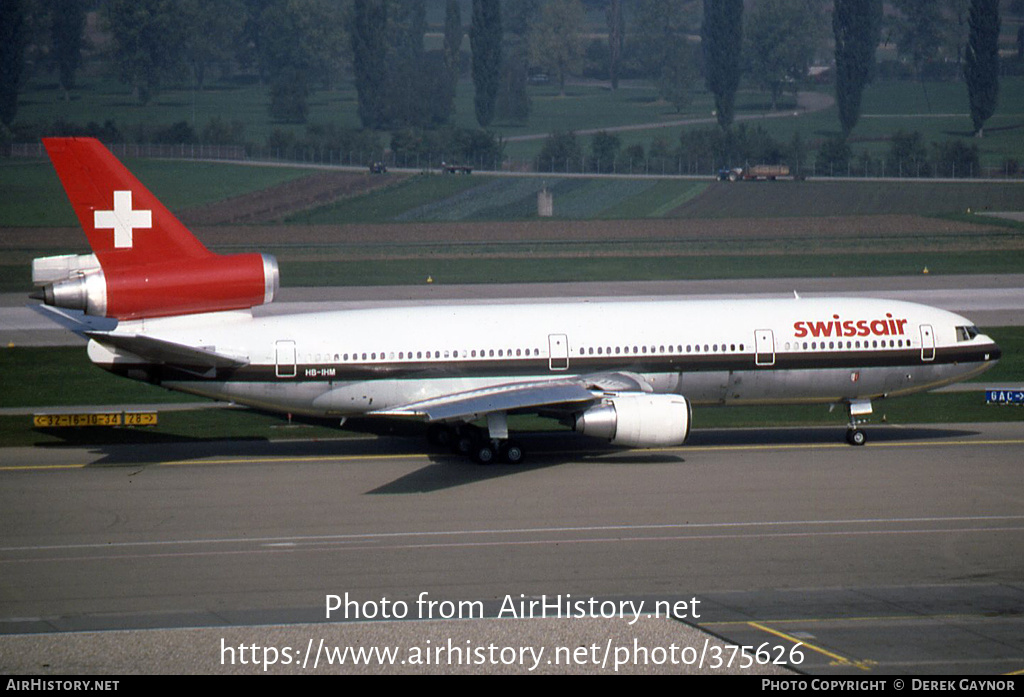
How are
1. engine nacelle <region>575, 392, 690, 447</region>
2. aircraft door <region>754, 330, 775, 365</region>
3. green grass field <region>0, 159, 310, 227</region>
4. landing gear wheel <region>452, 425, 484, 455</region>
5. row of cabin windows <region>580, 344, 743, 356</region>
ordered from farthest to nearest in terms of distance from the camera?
green grass field <region>0, 159, 310, 227</region> < aircraft door <region>754, 330, 775, 365</region> < landing gear wheel <region>452, 425, 484, 455</region> < row of cabin windows <region>580, 344, 743, 356</region> < engine nacelle <region>575, 392, 690, 447</region>

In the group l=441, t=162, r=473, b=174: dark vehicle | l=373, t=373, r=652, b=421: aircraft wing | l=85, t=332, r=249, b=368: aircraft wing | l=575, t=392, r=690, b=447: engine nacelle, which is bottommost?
l=575, t=392, r=690, b=447: engine nacelle

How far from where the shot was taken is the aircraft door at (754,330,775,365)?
36469 mm

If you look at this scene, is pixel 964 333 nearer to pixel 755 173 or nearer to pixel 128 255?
pixel 128 255

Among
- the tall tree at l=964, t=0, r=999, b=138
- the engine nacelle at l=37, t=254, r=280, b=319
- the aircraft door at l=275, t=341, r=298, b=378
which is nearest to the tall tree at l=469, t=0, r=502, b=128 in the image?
the tall tree at l=964, t=0, r=999, b=138

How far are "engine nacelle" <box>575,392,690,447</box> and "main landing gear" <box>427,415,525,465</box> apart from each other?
262 centimetres

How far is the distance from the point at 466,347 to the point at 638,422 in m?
6.02

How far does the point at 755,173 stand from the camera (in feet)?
450

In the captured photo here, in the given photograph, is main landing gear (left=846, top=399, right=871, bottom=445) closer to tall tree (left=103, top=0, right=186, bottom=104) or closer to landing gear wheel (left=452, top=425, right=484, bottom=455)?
landing gear wheel (left=452, top=425, right=484, bottom=455)

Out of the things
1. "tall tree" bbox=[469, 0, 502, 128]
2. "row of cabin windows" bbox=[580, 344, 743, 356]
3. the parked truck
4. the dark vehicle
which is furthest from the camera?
"tall tree" bbox=[469, 0, 502, 128]

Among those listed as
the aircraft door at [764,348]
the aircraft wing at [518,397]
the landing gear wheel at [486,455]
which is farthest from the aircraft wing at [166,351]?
the aircraft door at [764,348]

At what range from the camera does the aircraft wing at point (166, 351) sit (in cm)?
3135

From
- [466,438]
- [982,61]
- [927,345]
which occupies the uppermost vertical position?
[982,61]

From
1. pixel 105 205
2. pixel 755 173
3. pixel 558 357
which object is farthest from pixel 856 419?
pixel 755 173

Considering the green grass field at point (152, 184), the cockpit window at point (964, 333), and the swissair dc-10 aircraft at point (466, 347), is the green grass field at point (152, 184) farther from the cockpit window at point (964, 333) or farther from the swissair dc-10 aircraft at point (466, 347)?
the cockpit window at point (964, 333)
